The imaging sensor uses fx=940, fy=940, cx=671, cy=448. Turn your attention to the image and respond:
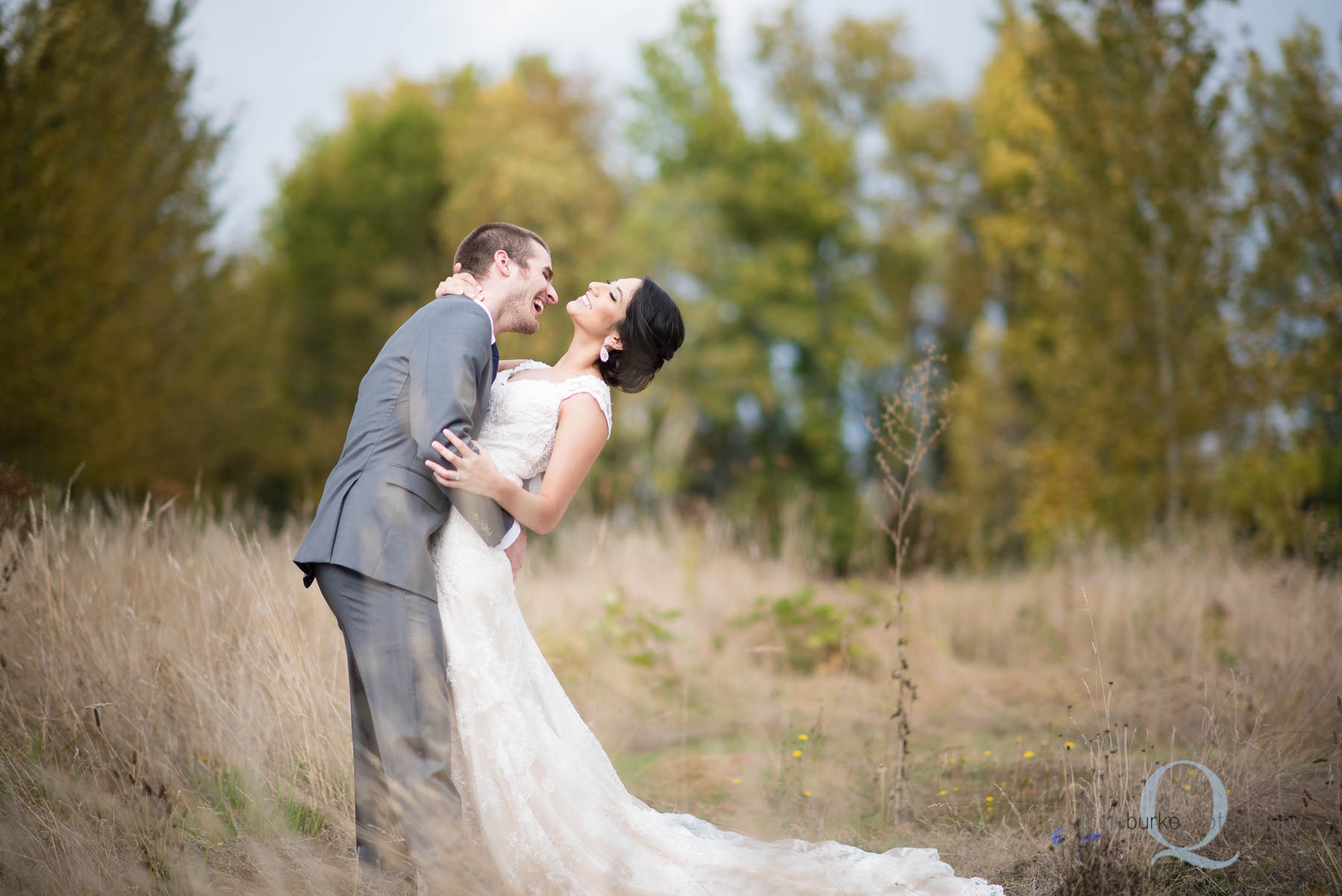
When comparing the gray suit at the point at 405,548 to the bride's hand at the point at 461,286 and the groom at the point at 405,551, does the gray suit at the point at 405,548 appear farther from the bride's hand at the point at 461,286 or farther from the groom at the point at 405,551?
the bride's hand at the point at 461,286

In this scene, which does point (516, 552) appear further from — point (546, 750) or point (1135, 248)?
point (1135, 248)

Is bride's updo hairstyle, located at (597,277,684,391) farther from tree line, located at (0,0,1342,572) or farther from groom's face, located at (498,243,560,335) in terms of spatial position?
tree line, located at (0,0,1342,572)

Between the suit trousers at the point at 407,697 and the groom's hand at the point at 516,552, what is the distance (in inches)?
15.1

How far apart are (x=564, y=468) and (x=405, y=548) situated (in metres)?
0.59


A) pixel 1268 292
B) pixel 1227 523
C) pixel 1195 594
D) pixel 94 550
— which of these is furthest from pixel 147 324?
pixel 1268 292

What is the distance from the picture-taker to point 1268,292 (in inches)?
421

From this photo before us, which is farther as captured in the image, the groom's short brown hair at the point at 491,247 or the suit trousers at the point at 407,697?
the groom's short brown hair at the point at 491,247

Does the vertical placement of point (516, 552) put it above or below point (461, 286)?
below

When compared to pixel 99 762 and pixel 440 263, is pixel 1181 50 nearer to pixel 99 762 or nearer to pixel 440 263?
pixel 99 762

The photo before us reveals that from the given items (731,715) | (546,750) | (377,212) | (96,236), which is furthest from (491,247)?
(377,212)

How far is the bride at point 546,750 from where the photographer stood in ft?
9.76

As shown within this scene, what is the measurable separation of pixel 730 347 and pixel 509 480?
17.6 m

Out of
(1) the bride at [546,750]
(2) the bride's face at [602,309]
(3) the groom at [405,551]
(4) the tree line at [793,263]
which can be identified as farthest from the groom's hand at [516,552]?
(4) the tree line at [793,263]

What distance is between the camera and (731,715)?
5.91 meters
